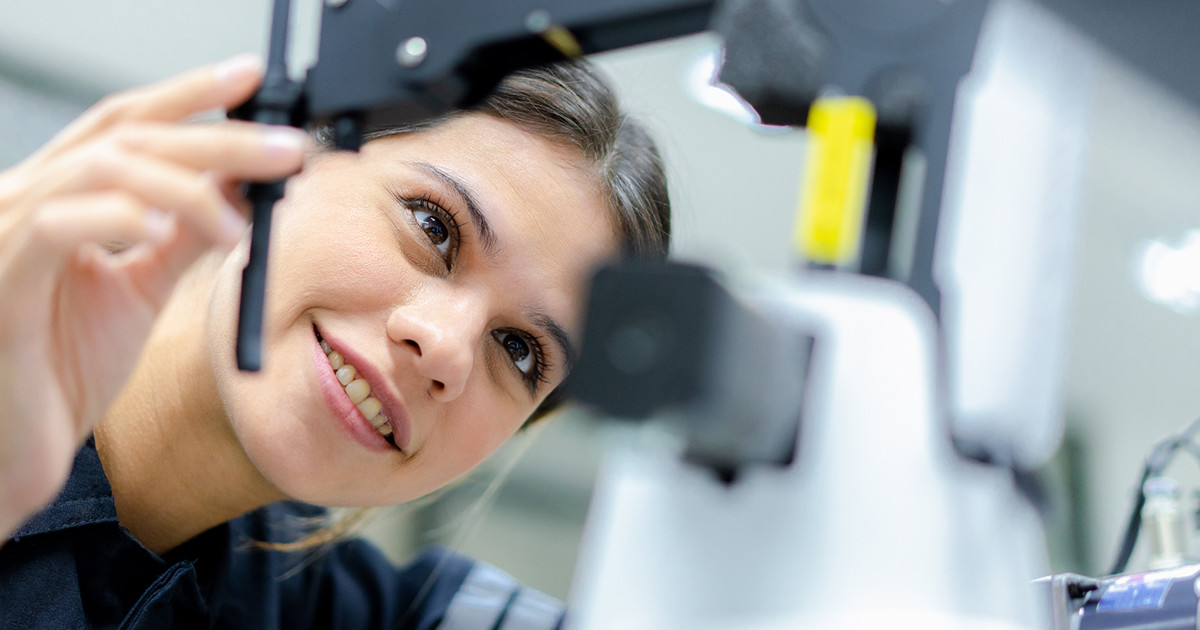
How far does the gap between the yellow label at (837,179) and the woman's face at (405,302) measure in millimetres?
351

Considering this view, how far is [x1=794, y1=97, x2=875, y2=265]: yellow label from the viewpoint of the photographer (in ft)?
0.83

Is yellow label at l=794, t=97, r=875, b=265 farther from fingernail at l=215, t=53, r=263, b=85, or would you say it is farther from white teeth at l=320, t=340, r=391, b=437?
white teeth at l=320, t=340, r=391, b=437

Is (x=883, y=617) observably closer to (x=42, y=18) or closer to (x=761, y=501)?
(x=761, y=501)

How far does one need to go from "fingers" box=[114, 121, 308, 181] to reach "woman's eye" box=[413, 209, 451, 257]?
268 mm

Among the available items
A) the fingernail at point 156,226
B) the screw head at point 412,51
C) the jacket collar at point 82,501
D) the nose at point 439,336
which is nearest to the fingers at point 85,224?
the fingernail at point 156,226

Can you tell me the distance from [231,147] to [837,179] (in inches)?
8.8

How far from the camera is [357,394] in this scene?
2.02 feet

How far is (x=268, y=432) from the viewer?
1.98 feet

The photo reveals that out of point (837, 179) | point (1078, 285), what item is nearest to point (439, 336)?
point (837, 179)

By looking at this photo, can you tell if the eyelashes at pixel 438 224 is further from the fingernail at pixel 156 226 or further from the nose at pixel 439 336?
the fingernail at pixel 156 226

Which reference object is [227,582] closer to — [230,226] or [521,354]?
[521,354]

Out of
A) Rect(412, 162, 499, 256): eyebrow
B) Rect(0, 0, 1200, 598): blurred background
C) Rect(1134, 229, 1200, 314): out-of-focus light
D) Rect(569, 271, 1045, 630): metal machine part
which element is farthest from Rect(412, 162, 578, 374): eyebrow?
Rect(1134, 229, 1200, 314): out-of-focus light

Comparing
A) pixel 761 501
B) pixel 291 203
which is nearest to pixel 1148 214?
pixel 291 203

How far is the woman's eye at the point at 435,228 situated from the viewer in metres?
0.63
